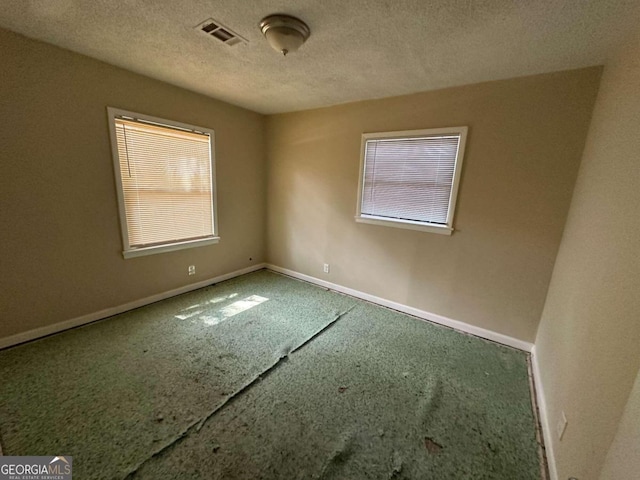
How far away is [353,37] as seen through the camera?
1699 mm

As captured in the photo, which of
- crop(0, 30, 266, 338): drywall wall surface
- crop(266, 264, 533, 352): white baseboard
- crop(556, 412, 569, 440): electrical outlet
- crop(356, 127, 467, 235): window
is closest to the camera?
crop(556, 412, 569, 440): electrical outlet

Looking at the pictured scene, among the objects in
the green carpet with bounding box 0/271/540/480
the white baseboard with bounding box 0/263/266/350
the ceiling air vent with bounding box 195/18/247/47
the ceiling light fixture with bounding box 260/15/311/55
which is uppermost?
the ceiling air vent with bounding box 195/18/247/47

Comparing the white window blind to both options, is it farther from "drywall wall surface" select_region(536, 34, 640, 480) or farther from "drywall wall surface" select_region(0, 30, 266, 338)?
"drywall wall surface" select_region(536, 34, 640, 480)

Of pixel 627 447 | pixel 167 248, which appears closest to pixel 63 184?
pixel 167 248

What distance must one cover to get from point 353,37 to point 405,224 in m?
1.79

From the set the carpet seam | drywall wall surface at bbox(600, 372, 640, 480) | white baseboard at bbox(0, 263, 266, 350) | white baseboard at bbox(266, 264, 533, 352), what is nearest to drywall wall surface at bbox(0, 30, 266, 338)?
white baseboard at bbox(0, 263, 266, 350)

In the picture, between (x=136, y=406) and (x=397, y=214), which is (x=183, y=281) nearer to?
(x=136, y=406)

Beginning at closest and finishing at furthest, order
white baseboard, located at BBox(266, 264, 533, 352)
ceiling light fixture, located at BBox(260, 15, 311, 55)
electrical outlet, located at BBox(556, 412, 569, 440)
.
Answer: electrical outlet, located at BBox(556, 412, 569, 440), ceiling light fixture, located at BBox(260, 15, 311, 55), white baseboard, located at BBox(266, 264, 533, 352)

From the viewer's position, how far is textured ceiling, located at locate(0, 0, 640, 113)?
141 cm

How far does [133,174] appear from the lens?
8.50 ft

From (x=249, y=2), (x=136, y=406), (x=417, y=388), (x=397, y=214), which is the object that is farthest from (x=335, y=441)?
(x=249, y=2)

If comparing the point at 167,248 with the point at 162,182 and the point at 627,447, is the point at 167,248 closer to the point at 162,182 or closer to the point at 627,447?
the point at 162,182

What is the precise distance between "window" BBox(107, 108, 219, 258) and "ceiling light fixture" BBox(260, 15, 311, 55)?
1.74 metres

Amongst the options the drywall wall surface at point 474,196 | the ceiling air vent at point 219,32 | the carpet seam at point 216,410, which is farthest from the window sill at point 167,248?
the ceiling air vent at point 219,32
